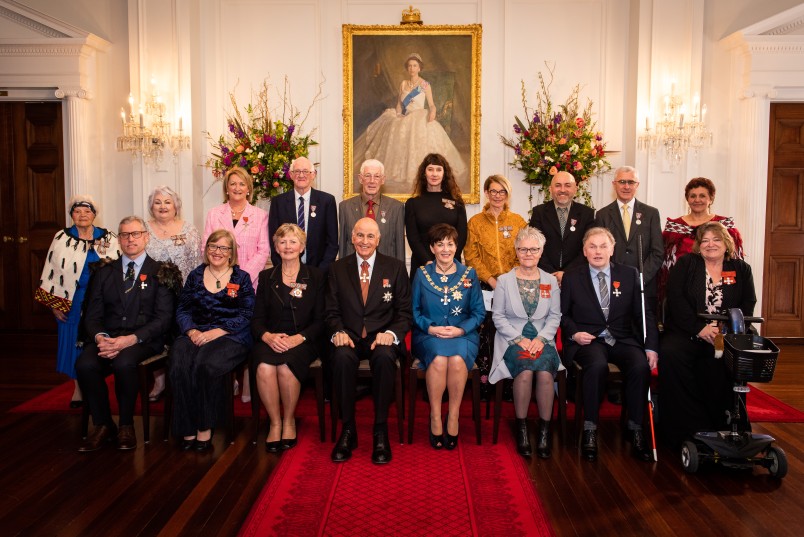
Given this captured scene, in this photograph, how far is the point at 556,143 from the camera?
639 cm

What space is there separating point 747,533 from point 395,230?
115 inches

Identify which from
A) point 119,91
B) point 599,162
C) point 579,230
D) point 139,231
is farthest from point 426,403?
point 119,91

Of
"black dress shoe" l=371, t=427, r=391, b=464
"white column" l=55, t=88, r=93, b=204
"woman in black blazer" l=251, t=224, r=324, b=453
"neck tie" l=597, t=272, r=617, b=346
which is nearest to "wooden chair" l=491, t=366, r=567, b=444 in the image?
"neck tie" l=597, t=272, r=617, b=346

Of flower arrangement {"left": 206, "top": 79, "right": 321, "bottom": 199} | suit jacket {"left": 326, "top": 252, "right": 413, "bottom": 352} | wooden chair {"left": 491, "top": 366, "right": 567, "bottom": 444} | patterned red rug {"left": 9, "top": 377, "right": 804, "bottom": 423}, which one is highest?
flower arrangement {"left": 206, "top": 79, "right": 321, "bottom": 199}

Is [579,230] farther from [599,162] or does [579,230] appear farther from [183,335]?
[183,335]

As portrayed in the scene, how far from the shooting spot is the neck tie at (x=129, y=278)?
13.6 feet

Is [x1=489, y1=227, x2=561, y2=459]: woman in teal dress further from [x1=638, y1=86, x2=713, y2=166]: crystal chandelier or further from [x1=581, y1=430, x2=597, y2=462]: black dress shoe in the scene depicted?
[x1=638, y1=86, x2=713, y2=166]: crystal chandelier

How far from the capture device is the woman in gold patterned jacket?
4.60 m

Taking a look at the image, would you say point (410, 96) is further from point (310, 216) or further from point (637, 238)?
point (637, 238)

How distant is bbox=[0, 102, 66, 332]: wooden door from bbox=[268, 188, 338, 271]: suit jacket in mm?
3606

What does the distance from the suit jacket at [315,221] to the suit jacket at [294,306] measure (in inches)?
28.1

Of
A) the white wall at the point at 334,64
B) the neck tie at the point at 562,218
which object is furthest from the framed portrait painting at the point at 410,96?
the neck tie at the point at 562,218

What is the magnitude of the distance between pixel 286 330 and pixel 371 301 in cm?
57

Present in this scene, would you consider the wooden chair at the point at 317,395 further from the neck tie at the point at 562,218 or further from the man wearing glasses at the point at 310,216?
the neck tie at the point at 562,218
